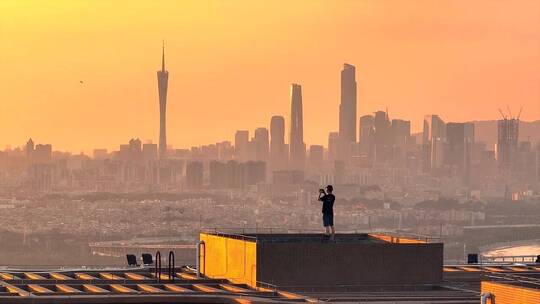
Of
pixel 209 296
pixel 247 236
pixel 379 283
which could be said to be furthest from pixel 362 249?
pixel 209 296

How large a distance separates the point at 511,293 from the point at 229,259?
955 inches

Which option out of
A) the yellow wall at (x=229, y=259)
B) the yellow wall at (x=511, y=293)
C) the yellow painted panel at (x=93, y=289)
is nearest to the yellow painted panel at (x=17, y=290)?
the yellow painted panel at (x=93, y=289)

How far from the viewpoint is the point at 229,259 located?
78812 mm

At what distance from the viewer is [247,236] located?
3231 inches

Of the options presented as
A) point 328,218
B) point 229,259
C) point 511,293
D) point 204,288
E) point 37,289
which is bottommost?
point 37,289

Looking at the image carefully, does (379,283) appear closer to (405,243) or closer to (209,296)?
(405,243)

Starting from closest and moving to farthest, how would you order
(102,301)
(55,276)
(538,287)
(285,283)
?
1. (538,287)
2. (102,301)
3. (285,283)
4. (55,276)

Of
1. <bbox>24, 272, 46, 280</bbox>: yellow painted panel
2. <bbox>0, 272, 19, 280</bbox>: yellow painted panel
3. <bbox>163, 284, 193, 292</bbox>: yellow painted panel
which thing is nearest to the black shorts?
<bbox>163, 284, 193, 292</bbox>: yellow painted panel

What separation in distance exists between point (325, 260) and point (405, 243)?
4475 millimetres

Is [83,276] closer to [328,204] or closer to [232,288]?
[232,288]

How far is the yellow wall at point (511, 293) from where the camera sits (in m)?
55.2

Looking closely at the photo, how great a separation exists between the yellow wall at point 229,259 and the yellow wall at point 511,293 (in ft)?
58.5

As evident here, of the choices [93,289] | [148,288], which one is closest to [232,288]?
[148,288]

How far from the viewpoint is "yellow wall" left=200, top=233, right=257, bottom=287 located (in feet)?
248
